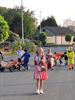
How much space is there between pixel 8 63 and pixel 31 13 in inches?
3087

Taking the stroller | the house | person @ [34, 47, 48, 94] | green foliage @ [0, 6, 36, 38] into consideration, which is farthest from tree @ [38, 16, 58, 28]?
person @ [34, 47, 48, 94]

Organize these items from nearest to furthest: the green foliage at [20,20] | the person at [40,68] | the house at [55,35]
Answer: the person at [40,68] → the green foliage at [20,20] → the house at [55,35]

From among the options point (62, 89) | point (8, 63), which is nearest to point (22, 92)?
point (62, 89)

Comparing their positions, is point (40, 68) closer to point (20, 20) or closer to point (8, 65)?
point (8, 65)

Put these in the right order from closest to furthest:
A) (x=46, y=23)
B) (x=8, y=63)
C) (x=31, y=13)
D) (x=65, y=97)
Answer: (x=65, y=97), (x=8, y=63), (x=31, y=13), (x=46, y=23)

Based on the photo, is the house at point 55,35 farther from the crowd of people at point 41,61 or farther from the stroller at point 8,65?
the stroller at point 8,65

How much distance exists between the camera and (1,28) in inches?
2692

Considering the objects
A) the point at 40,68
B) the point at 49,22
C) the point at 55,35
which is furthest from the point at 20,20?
the point at 40,68

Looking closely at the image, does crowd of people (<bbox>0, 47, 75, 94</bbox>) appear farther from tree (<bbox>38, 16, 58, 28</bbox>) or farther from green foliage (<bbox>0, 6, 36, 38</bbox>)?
tree (<bbox>38, 16, 58, 28</bbox>)

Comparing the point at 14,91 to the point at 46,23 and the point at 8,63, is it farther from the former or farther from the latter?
the point at 46,23

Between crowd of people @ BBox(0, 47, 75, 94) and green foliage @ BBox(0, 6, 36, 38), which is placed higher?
green foliage @ BBox(0, 6, 36, 38)

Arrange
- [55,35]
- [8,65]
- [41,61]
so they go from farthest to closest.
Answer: [55,35] → [8,65] → [41,61]

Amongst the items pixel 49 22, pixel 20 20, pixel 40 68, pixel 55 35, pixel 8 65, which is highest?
pixel 20 20

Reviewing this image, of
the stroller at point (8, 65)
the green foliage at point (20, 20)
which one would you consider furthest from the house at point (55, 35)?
the stroller at point (8, 65)
